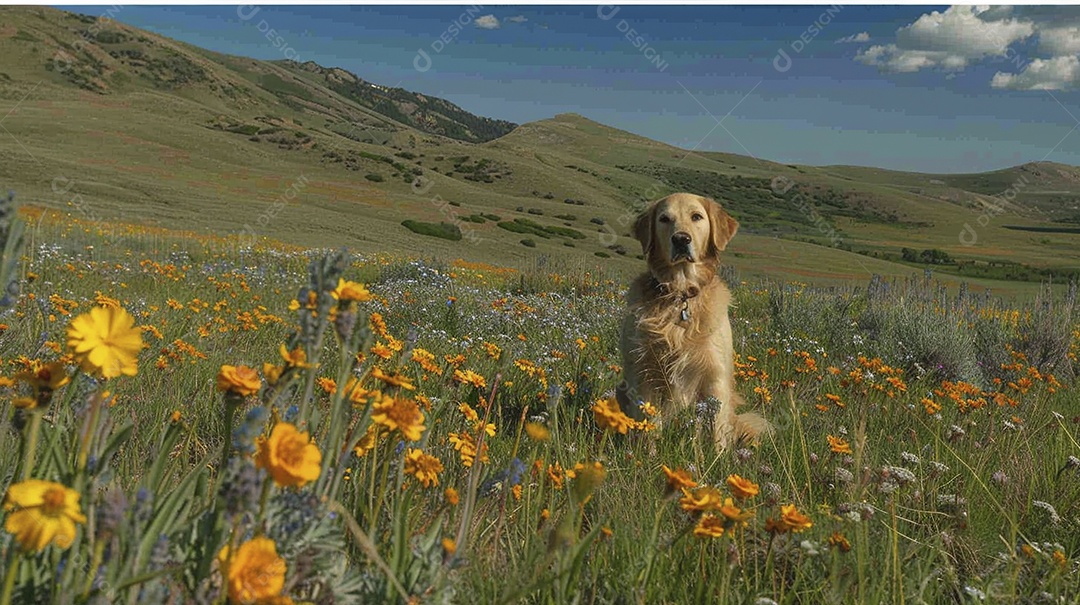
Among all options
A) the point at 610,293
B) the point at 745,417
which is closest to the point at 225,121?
the point at 610,293

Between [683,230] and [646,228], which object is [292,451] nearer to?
[683,230]

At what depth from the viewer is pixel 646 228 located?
518 centimetres

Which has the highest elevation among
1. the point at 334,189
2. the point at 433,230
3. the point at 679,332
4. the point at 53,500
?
the point at 334,189

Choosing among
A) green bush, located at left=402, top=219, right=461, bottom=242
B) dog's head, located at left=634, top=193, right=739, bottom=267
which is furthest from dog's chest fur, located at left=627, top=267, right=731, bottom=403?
green bush, located at left=402, top=219, right=461, bottom=242

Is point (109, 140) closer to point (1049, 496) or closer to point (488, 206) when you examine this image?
point (488, 206)

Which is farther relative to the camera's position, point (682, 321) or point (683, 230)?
point (683, 230)

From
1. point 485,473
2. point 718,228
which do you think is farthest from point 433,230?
point 485,473

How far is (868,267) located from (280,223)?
122 feet

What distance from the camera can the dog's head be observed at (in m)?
4.76

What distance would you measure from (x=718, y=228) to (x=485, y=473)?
3.49 metres

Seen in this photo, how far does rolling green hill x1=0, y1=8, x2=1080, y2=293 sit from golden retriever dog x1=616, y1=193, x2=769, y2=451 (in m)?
0.75

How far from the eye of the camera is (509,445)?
2.91 meters

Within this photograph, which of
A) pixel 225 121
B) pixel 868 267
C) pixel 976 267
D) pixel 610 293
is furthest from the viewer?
pixel 225 121

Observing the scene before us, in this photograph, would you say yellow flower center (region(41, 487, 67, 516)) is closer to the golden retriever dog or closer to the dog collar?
the golden retriever dog
